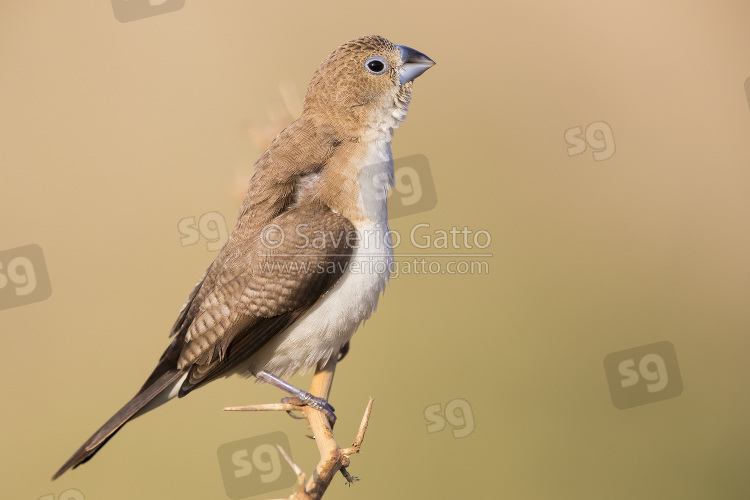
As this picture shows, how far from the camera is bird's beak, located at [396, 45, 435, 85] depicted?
3.29 meters

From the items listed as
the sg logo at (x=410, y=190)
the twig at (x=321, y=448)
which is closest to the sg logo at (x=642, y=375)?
the sg logo at (x=410, y=190)

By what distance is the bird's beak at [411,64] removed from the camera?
10.8 ft

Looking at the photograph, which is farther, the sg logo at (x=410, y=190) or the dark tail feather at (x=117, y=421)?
the sg logo at (x=410, y=190)

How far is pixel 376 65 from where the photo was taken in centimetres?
324

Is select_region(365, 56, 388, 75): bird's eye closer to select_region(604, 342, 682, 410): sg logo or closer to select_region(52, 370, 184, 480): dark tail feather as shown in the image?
select_region(52, 370, 184, 480): dark tail feather

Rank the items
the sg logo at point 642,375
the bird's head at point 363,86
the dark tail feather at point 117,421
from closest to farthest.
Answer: the dark tail feather at point 117,421 < the bird's head at point 363,86 < the sg logo at point 642,375

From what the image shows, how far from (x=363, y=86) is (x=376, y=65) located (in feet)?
0.41

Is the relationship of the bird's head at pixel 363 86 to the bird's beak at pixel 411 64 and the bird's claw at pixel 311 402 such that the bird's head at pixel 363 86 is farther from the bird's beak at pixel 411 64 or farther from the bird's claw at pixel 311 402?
the bird's claw at pixel 311 402

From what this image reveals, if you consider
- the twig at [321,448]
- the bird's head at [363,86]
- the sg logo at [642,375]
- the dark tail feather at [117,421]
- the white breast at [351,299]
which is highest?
the bird's head at [363,86]

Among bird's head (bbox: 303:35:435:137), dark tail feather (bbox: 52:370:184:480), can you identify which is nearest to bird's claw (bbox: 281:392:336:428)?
dark tail feather (bbox: 52:370:184:480)

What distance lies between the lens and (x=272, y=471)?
3.86 metres

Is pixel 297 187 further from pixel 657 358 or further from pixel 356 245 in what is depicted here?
pixel 657 358

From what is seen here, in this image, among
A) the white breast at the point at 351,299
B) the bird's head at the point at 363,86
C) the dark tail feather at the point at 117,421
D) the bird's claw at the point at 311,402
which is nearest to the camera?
the dark tail feather at the point at 117,421

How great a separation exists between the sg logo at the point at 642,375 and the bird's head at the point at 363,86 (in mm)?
3197
